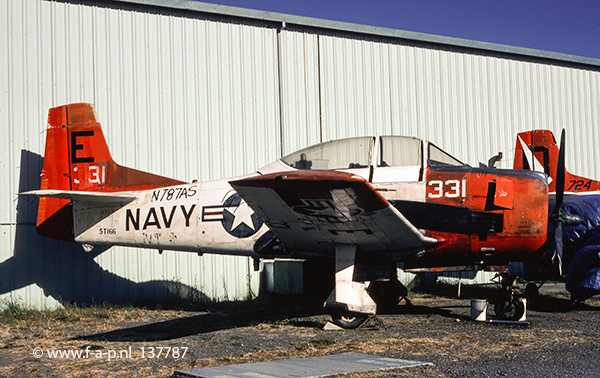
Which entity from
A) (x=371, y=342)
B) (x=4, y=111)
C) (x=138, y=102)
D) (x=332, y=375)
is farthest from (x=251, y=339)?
(x=4, y=111)

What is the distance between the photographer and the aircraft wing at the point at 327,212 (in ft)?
19.5

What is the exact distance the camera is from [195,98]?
11.3 m

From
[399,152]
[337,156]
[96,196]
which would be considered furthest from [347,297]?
[96,196]

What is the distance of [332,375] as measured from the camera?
169 inches

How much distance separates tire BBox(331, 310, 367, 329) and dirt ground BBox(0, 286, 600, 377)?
15cm

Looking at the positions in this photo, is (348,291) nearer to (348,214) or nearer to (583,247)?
(348,214)

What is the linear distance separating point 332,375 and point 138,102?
8230 millimetres

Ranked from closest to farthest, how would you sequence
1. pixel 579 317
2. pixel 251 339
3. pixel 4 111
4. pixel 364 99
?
pixel 251 339, pixel 579 317, pixel 4 111, pixel 364 99

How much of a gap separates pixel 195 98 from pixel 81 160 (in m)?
2.79

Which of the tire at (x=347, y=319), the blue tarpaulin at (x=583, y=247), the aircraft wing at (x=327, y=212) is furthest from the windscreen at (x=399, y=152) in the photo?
the blue tarpaulin at (x=583, y=247)

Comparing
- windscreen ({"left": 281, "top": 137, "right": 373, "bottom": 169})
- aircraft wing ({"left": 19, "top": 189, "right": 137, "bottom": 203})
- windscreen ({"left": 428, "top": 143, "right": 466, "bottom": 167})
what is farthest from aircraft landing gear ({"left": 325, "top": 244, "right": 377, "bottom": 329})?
aircraft wing ({"left": 19, "top": 189, "right": 137, "bottom": 203})

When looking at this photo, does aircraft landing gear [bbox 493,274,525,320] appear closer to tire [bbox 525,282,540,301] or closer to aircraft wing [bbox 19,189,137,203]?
tire [bbox 525,282,540,301]

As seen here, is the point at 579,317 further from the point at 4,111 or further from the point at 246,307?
the point at 4,111

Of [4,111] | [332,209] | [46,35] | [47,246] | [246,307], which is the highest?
[46,35]
